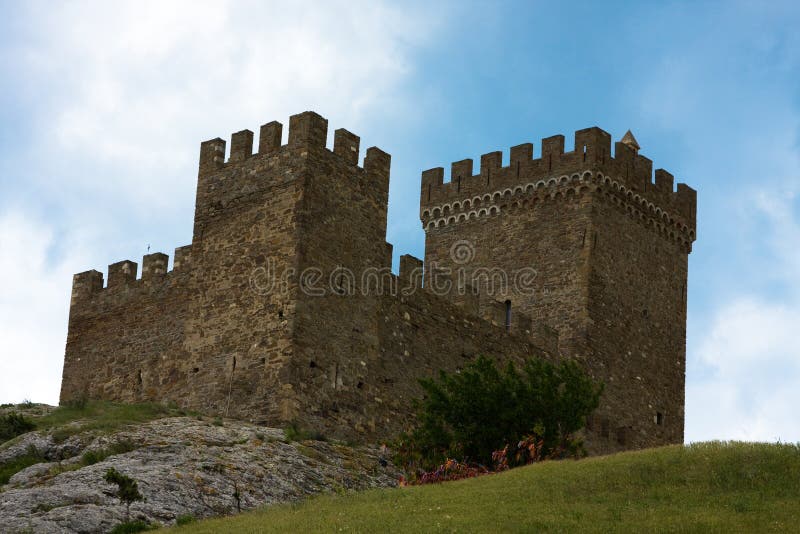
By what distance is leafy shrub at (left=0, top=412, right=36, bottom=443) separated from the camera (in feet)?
100

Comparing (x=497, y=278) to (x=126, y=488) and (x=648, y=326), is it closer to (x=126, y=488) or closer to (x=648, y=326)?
(x=648, y=326)

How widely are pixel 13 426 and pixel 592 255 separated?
54.7ft

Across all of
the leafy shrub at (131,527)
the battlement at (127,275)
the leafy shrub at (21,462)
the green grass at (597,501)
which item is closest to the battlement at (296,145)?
the battlement at (127,275)

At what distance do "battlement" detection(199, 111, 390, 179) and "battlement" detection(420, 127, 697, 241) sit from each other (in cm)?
853

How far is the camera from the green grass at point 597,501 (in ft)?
73.9

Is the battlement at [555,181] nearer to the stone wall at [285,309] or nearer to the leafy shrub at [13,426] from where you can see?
the stone wall at [285,309]

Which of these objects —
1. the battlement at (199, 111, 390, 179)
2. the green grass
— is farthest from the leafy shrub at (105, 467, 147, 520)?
the battlement at (199, 111, 390, 179)

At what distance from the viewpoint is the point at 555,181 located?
1649 inches

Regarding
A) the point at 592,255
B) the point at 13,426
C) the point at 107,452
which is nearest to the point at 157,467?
the point at 107,452

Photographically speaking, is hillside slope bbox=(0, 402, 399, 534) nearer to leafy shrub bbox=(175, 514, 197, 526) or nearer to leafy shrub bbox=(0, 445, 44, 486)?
leafy shrub bbox=(0, 445, 44, 486)

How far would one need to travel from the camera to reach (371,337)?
33094 millimetres

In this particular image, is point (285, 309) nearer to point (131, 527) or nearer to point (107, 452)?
point (107, 452)

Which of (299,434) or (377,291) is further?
(377,291)

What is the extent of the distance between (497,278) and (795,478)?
18.0m
